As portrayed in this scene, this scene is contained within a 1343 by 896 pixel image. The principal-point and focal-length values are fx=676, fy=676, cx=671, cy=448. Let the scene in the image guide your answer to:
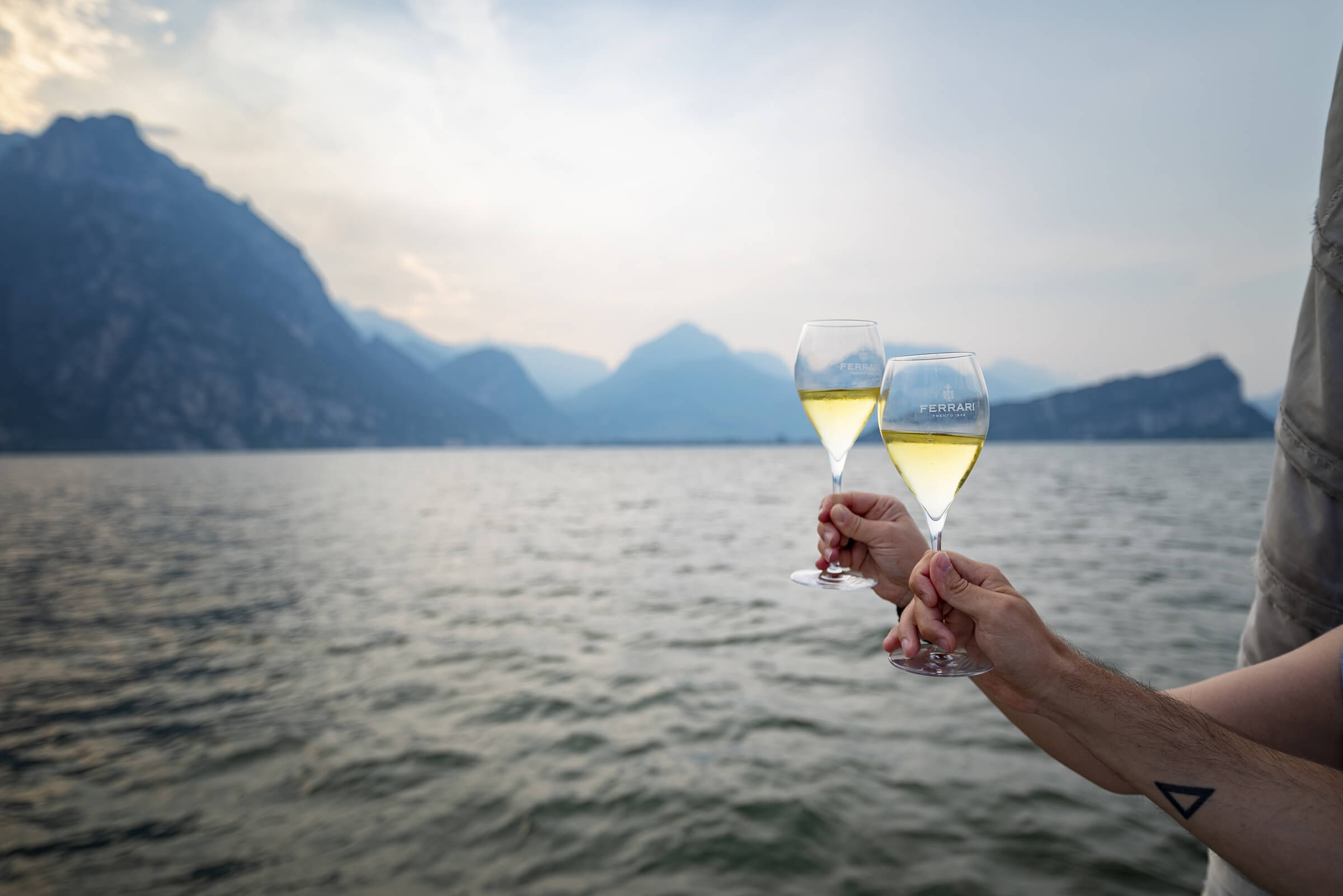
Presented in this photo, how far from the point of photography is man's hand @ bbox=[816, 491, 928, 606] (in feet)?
6.09

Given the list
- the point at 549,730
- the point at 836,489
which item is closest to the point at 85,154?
the point at 549,730

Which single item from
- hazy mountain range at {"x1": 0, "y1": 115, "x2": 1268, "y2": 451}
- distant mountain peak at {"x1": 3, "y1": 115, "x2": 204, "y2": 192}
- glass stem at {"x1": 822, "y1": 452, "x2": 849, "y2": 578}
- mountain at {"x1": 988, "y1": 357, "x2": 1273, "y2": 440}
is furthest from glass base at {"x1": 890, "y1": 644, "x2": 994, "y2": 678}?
distant mountain peak at {"x1": 3, "y1": 115, "x2": 204, "y2": 192}

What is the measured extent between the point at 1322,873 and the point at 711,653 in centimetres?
722

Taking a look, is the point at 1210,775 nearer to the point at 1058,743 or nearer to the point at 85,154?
the point at 1058,743

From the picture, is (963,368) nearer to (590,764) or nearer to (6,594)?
(590,764)

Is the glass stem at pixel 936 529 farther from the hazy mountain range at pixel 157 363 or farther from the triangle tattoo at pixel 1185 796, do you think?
the hazy mountain range at pixel 157 363

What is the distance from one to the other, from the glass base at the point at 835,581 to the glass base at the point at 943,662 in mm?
334

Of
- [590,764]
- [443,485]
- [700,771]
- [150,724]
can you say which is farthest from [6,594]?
[443,485]

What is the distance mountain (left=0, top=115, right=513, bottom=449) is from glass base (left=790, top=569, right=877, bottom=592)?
570 ft

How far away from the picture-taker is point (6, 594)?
12820 millimetres

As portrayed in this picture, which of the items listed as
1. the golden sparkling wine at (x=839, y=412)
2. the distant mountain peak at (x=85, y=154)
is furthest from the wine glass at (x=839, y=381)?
the distant mountain peak at (x=85, y=154)

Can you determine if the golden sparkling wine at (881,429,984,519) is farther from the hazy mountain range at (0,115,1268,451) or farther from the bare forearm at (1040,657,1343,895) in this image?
the hazy mountain range at (0,115,1268,451)

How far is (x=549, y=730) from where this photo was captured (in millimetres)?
5898

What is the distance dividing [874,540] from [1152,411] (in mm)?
170614
